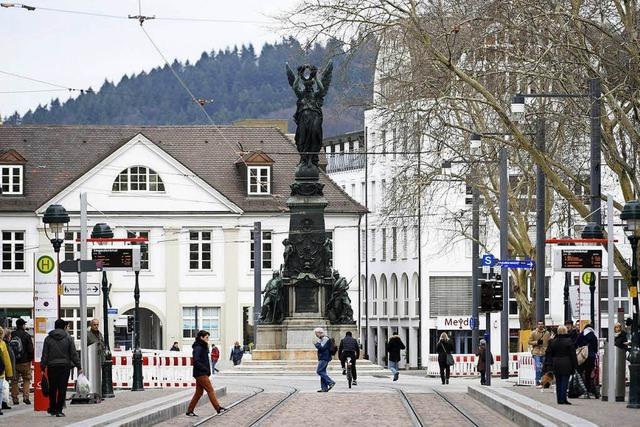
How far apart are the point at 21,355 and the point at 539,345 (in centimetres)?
1390

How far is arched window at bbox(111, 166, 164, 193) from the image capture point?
94125 millimetres

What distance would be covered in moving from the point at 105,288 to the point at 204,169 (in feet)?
179

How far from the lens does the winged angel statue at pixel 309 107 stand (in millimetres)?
61094

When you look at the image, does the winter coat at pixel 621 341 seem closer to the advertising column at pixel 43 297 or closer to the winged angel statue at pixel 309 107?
the advertising column at pixel 43 297

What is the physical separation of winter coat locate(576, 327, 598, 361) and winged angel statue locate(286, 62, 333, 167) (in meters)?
22.6

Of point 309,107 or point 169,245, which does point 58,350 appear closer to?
point 309,107

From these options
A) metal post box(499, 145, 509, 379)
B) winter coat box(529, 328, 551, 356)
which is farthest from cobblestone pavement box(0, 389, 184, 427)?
metal post box(499, 145, 509, 379)

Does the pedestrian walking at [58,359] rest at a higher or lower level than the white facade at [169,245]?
lower

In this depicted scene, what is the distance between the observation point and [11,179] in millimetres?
94125

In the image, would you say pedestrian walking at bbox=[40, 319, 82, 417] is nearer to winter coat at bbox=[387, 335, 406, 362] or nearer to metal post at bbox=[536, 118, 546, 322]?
metal post at bbox=[536, 118, 546, 322]

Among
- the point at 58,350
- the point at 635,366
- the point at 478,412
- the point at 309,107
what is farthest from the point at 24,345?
the point at 309,107

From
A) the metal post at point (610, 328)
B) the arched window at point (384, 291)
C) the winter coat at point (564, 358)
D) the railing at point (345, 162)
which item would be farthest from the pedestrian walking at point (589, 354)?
the railing at point (345, 162)

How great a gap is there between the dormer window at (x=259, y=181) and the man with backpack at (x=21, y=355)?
56527 millimetres

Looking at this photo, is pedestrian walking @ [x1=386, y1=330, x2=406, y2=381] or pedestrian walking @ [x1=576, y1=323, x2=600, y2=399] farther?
pedestrian walking @ [x1=386, y1=330, x2=406, y2=381]
